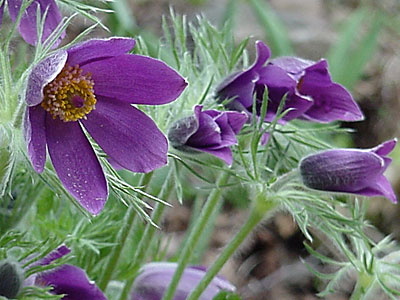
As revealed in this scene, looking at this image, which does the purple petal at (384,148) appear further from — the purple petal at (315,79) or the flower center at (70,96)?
the flower center at (70,96)

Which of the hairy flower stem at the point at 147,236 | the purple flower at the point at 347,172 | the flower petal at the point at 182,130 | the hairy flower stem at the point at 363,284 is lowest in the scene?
the hairy flower stem at the point at 363,284

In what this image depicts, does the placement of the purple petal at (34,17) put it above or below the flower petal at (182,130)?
above

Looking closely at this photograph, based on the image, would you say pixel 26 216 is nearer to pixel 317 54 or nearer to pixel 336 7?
pixel 317 54

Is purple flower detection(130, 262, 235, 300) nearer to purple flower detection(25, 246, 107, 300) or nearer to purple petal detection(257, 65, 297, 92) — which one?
purple flower detection(25, 246, 107, 300)

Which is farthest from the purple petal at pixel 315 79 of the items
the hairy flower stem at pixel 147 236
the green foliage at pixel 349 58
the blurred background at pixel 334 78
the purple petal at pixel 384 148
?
the green foliage at pixel 349 58

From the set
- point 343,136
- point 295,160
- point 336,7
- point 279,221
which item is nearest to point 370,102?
point 343,136

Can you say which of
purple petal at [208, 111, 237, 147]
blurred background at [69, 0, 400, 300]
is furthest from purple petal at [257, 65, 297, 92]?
blurred background at [69, 0, 400, 300]
